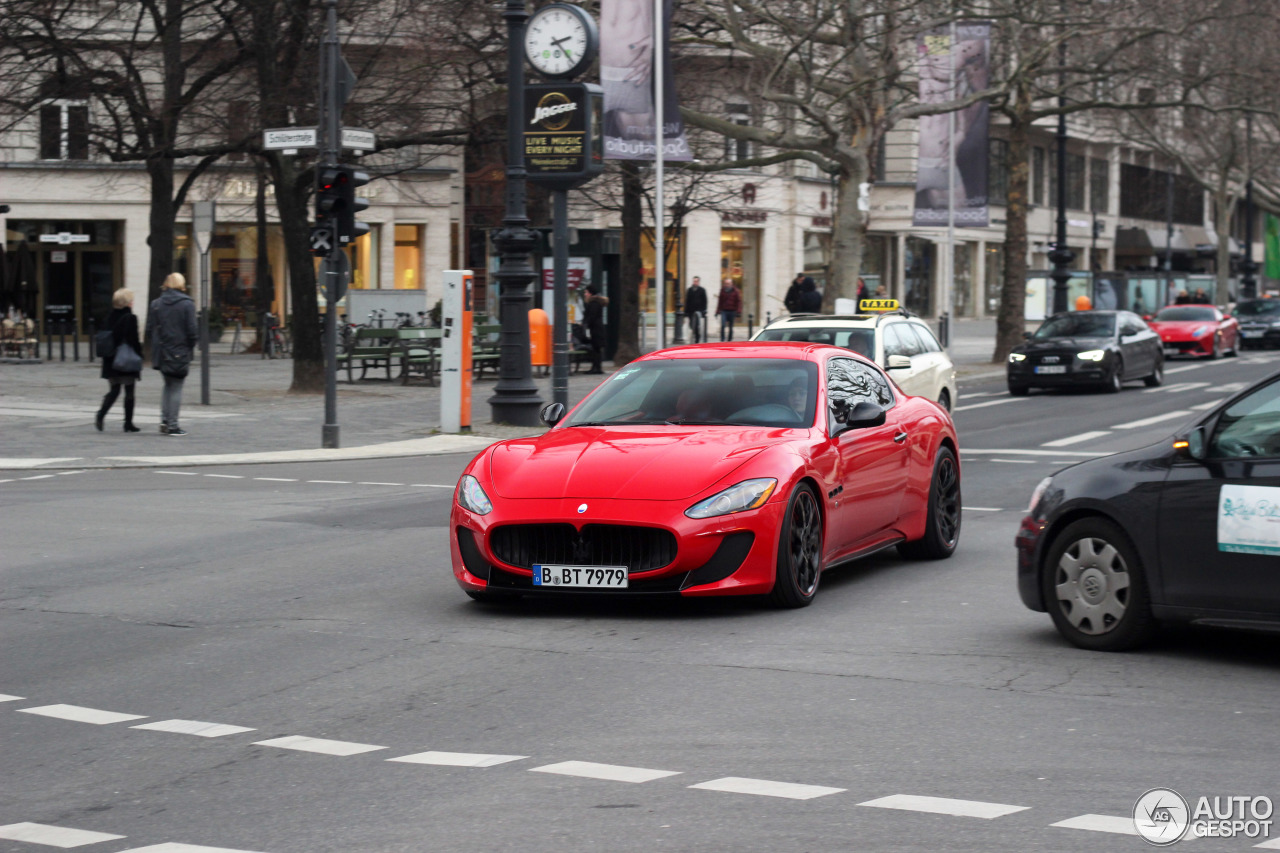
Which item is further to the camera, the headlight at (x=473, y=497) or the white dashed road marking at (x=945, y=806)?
the headlight at (x=473, y=497)

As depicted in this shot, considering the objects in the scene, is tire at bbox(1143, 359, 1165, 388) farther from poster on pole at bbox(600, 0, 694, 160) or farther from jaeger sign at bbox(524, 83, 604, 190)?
jaeger sign at bbox(524, 83, 604, 190)

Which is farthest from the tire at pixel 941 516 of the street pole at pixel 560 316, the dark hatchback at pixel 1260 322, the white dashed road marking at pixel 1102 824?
the dark hatchback at pixel 1260 322

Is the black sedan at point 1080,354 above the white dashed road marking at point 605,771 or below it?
above

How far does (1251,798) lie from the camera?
5.40 meters

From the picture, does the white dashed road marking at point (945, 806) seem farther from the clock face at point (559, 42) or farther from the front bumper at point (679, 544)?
the clock face at point (559, 42)

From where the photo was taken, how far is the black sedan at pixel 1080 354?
1201 inches

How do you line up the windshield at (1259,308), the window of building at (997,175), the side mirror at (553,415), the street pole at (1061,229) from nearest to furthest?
the side mirror at (553,415)
the street pole at (1061,229)
the windshield at (1259,308)
the window of building at (997,175)

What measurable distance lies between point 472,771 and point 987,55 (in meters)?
29.2

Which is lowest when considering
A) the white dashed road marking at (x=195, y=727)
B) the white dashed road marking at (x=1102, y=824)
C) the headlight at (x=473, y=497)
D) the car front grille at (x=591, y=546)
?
the white dashed road marking at (x=195, y=727)

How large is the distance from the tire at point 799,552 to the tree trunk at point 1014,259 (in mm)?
32642

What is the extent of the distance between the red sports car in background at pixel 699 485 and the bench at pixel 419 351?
21.8m

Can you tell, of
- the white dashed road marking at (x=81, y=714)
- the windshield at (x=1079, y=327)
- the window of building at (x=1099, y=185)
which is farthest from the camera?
the window of building at (x=1099, y=185)

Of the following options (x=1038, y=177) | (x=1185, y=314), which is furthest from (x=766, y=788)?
(x=1038, y=177)

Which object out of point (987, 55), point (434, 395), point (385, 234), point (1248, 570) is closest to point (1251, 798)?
point (1248, 570)
